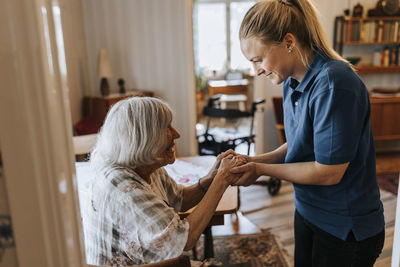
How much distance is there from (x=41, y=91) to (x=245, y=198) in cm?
342

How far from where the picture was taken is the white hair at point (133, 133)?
113 centimetres

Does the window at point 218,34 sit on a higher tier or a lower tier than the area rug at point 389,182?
higher

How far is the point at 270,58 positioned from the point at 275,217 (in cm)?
238

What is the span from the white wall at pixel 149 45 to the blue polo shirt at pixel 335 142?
326cm

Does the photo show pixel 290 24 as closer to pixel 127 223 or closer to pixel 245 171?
pixel 245 171

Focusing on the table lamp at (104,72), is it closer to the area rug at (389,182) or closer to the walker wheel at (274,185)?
the walker wheel at (274,185)

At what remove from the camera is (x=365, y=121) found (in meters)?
1.05

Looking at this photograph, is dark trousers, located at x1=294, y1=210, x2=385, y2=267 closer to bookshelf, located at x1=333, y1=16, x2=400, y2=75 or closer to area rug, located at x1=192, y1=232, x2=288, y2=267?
area rug, located at x1=192, y1=232, x2=288, y2=267

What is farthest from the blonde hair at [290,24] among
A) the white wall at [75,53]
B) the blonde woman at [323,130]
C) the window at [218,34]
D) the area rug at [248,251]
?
the window at [218,34]

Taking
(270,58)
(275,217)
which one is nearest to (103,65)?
(275,217)

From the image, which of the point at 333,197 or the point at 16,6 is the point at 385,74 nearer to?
the point at 333,197

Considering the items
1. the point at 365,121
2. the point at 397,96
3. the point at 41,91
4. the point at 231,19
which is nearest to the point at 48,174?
the point at 41,91

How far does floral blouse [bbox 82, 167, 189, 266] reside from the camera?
1042mm

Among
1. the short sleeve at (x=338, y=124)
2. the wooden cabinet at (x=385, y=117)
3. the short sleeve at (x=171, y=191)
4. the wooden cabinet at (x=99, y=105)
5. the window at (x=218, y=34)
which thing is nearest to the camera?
the short sleeve at (x=338, y=124)
